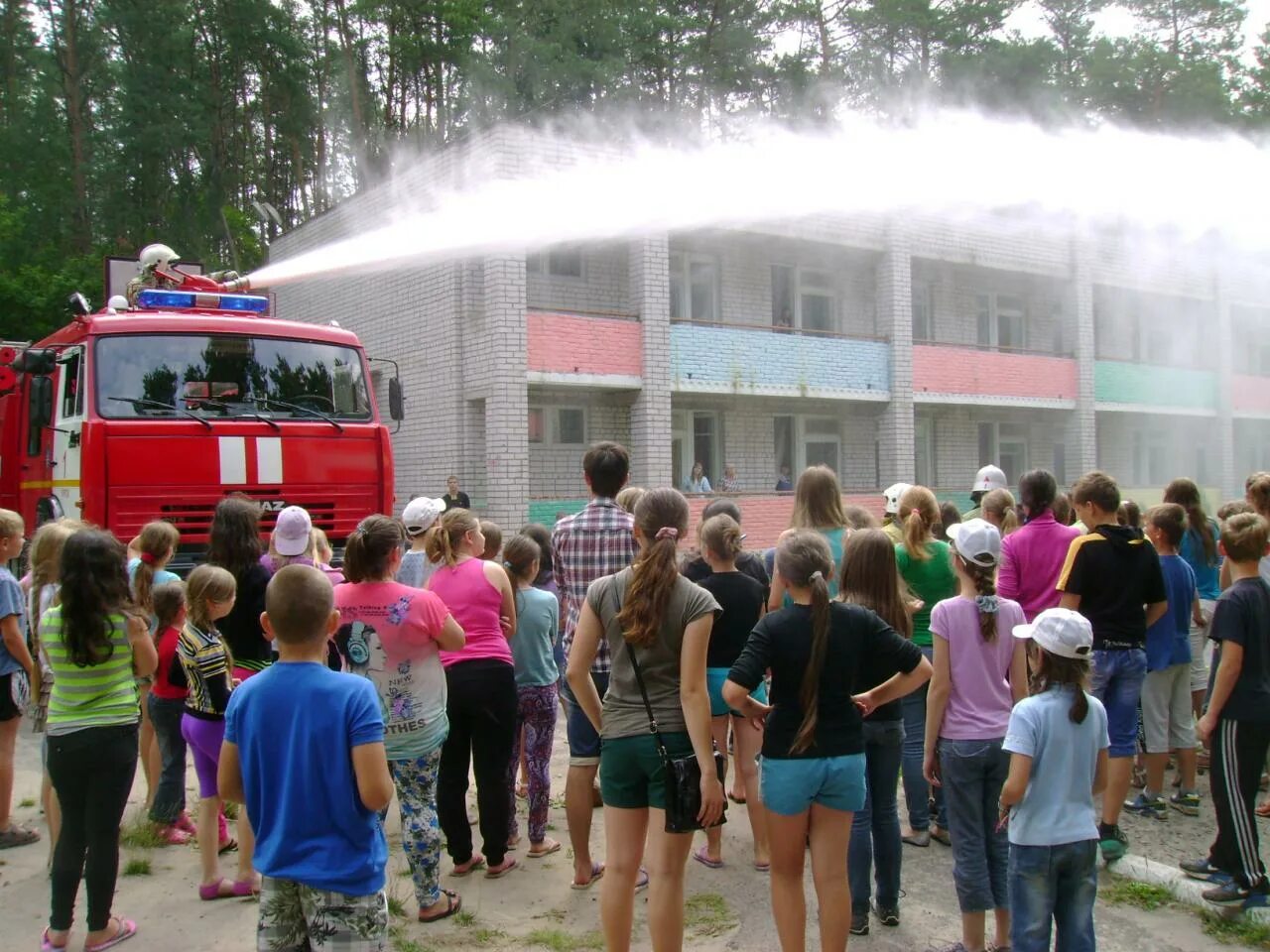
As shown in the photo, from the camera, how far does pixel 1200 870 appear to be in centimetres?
486

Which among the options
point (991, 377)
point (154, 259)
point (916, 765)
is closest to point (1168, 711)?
point (916, 765)

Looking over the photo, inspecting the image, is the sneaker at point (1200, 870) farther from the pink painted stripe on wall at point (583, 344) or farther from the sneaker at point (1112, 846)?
the pink painted stripe on wall at point (583, 344)

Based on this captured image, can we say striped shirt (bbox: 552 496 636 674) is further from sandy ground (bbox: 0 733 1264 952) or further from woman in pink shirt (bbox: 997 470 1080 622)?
woman in pink shirt (bbox: 997 470 1080 622)

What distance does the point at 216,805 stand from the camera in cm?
485

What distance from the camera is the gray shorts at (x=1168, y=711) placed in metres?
5.91

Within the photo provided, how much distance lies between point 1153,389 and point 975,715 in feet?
71.1

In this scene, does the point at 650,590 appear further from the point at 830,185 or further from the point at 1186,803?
the point at 830,185

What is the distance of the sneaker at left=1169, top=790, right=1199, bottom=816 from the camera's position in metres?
5.98

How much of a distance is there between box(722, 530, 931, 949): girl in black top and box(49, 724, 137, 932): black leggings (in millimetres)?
2466

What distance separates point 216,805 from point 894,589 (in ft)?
10.7

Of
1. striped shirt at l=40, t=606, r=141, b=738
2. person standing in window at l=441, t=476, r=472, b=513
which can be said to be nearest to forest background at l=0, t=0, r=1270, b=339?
person standing in window at l=441, t=476, r=472, b=513

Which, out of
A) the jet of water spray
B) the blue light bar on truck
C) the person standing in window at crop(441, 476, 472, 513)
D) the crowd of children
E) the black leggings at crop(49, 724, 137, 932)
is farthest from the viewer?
the jet of water spray

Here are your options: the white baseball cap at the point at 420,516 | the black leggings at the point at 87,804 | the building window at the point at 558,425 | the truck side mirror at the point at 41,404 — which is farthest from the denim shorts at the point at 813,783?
the building window at the point at 558,425

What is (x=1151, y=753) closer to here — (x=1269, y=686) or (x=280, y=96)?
(x=1269, y=686)
